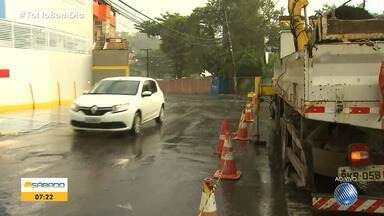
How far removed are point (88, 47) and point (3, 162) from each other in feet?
85.3

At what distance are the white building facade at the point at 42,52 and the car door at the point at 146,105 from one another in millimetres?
9033

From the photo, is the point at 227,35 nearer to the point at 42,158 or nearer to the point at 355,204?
the point at 42,158

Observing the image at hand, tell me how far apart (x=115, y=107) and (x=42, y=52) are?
1425cm

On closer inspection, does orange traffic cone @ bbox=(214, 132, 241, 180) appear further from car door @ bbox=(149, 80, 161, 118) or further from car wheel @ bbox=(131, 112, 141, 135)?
car door @ bbox=(149, 80, 161, 118)

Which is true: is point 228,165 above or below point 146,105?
below

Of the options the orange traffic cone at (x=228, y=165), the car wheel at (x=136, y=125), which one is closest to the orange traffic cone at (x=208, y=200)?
the orange traffic cone at (x=228, y=165)

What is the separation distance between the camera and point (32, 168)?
A: 1004 centimetres

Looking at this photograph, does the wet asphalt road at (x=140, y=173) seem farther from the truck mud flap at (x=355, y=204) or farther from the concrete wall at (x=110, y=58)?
the concrete wall at (x=110, y=58)

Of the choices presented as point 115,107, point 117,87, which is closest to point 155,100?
point 117,87

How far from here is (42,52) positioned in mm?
27500

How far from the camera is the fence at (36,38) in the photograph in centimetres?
2388

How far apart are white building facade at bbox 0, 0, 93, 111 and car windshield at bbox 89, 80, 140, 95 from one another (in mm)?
8784

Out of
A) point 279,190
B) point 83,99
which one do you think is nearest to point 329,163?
point 279,190

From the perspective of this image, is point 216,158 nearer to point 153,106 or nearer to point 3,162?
point 3,162
